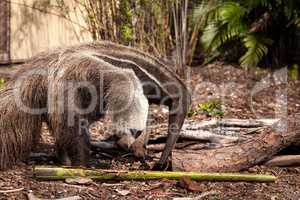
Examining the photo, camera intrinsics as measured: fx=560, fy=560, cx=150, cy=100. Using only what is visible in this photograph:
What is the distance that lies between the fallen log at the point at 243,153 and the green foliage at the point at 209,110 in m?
2.33

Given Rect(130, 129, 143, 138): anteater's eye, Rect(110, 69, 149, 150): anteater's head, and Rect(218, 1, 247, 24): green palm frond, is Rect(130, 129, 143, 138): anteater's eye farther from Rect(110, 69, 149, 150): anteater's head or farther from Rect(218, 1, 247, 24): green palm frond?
Rect(218, 1, 247, 24): green palm frond

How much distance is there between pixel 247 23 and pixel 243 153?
676 centimetres

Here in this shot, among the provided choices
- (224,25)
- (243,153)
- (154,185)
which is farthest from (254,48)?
(154,185)

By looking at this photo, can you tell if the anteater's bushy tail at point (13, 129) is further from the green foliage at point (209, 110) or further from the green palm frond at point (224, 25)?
the green palm frond at point (224, 25)

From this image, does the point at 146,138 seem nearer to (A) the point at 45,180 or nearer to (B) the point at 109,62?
(B) the point at 109,62

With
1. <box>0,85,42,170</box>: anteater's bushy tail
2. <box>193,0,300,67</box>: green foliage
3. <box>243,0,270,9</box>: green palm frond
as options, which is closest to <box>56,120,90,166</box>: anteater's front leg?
<box>0,85,42,170</box>: anteater's bushy tail

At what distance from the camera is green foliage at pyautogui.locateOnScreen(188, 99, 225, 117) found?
839 cm

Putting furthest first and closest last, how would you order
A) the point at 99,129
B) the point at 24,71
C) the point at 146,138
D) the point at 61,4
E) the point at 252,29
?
the point at 252,29 → the point at 61,4 → the point at 99,129 → the point at 146,138 → the point at 24,71

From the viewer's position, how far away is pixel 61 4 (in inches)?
398

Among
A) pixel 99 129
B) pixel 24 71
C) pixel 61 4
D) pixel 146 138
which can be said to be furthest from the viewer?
pixel 61 4

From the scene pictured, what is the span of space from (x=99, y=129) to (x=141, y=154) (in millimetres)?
1587

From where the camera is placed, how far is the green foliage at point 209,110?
27.5 feet

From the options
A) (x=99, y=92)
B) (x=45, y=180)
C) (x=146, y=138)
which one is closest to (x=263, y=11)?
(x=146, y=138)

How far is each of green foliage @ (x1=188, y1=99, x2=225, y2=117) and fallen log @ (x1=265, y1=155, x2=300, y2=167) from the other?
227cm
